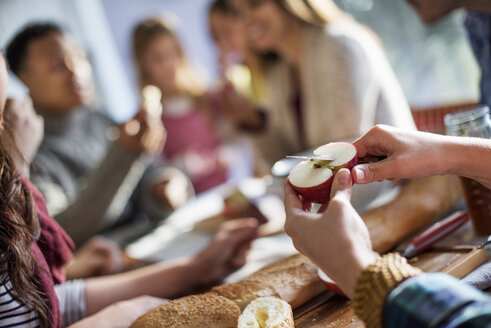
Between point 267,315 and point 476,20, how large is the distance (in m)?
1.17

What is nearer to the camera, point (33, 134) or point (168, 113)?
point (33, 134)

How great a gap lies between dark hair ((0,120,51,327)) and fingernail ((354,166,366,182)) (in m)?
0.56

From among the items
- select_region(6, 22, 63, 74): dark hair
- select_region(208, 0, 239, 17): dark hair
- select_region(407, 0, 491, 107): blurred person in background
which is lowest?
select_region(407, 0, 491, 107): blurred person in background

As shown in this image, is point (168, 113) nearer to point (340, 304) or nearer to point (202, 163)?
point (202, 163)

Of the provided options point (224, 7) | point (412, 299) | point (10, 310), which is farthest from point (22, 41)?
point (412, 299)

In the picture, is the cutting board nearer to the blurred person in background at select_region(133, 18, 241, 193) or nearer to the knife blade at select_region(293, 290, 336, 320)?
the knife blade at select_region(293, 290, 336, 320)

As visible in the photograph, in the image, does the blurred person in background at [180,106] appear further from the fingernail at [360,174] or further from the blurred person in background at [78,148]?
the fingernail at [360,174]

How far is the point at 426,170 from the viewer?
2.07 ft

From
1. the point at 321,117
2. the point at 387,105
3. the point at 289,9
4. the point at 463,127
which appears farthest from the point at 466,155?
the point at 289,9

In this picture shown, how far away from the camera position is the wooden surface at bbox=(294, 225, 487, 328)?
67 centimetres

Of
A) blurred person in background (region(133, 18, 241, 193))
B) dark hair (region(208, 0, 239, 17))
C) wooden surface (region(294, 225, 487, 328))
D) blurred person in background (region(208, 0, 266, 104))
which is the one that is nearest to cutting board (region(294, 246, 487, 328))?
wooden surface (region(294, 225, 487, 328))

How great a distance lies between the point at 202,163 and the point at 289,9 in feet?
4.84

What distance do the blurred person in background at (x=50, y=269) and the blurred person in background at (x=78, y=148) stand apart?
0.55 meters

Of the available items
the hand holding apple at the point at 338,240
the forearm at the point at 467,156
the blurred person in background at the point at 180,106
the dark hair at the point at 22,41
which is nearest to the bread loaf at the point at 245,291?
the hand holding apple at the point at 338,240
